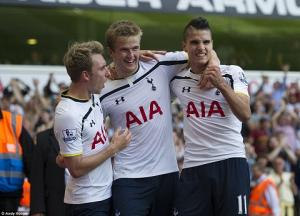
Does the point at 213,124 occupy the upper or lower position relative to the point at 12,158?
upper

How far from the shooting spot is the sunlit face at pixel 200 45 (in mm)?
6059

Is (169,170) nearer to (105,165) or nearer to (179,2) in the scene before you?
(105,165)

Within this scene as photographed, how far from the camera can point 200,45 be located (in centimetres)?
606

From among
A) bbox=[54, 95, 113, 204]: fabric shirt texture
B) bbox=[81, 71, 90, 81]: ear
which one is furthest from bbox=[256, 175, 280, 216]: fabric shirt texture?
bbox=[81, 71, 90, 81]: ear

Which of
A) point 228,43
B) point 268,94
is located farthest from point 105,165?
point 228,43

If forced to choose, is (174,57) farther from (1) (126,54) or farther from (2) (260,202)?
(2) (260,202)

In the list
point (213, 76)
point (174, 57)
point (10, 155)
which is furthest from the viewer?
point (10, 155)

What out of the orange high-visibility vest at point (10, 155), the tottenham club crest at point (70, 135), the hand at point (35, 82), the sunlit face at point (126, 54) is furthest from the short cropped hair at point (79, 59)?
the hand at point (35, 82)

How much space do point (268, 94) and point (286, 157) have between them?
2.47 metres

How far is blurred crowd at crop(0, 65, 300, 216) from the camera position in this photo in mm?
13945

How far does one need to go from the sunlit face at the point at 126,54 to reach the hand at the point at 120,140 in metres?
0.61

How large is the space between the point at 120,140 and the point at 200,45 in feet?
3.45

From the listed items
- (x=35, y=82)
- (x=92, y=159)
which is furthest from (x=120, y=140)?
(x=35, y=82)

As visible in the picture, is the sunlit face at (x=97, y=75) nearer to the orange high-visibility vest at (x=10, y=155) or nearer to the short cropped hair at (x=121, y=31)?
the short cropped hair at (x=121, y=31)
